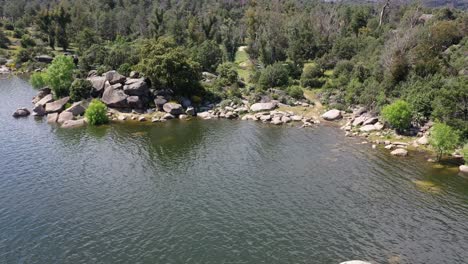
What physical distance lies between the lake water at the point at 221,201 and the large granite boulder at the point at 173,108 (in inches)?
543

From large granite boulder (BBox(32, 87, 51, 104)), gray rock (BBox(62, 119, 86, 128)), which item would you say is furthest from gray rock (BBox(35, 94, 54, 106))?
gray rock (BBox(62, 119, 86, 128))

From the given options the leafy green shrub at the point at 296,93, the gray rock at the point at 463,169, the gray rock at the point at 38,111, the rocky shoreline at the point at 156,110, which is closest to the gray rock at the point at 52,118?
the rocky shoreline at the point at 156,110

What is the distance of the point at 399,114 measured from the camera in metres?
76.6

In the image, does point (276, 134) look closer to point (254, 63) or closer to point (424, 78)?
point (424, 78)

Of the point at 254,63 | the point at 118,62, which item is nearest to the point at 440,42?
the point at 254,63

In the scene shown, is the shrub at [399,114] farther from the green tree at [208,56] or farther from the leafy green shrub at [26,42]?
the leafy green shrub at [26,42]

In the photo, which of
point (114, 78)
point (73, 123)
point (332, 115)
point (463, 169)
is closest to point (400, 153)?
point (463, 169)

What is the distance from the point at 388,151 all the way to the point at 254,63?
7414cm

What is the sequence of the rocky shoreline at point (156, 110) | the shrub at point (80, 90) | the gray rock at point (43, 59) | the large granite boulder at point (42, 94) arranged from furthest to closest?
the gray rock at point (43, 59) < the large granite boulder at point (42, 94) < the shrub at point (80, 90) < the rocky shoreline at point (156, 110)

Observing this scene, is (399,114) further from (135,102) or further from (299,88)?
(135,102)

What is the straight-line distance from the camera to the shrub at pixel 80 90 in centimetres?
9606

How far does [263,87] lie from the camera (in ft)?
357

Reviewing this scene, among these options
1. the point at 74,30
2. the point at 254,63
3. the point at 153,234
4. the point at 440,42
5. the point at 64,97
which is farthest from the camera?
the point at 74,30

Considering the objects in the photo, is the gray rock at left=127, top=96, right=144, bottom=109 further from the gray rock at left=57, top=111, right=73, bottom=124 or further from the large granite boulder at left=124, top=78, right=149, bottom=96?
the gray rock at left=57, top=111, right=73, bottom=124
